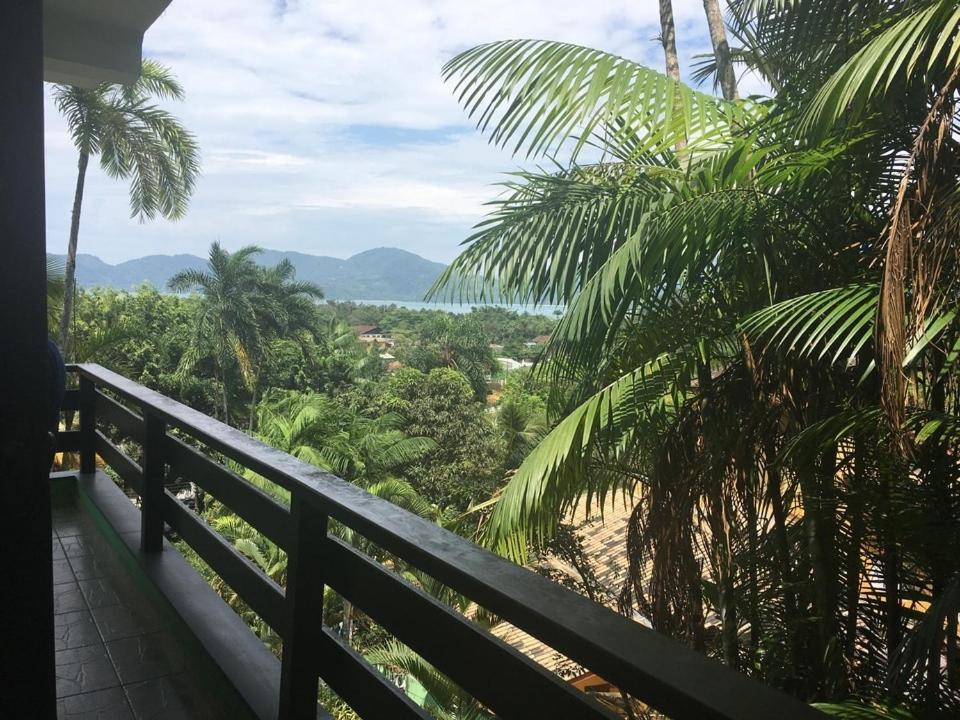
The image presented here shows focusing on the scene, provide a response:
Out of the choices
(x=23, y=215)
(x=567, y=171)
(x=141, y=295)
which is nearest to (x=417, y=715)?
(x=23, y=215)

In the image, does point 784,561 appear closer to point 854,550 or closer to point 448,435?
point 854,550

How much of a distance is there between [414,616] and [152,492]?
202 centimetres

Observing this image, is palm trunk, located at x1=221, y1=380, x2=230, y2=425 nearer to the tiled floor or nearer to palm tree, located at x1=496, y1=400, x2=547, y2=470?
palm tree, located at x1=496, y1=400, x2=547, y2=470

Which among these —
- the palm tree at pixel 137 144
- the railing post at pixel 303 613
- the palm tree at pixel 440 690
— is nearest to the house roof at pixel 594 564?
the palm tree at pixel 440 690

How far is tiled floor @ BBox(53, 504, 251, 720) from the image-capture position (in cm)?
201

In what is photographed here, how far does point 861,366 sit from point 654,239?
108 centimetres

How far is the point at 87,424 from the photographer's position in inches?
157

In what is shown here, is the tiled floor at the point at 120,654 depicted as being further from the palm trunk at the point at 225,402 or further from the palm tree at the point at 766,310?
the palm trunk at the point at 225,402

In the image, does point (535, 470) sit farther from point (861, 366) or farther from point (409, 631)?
point (409, 631)

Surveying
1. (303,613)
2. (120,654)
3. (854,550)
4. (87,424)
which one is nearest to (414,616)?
(303,613)

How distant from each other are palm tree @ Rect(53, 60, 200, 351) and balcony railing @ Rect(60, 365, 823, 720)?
16.2 metres

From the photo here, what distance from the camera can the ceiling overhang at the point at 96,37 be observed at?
10.4ft

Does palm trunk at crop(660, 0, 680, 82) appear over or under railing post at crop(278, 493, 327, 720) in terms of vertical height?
over

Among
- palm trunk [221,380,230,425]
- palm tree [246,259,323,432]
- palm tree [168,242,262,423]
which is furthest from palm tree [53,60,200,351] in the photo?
palm trunk [221,380,230,425]
